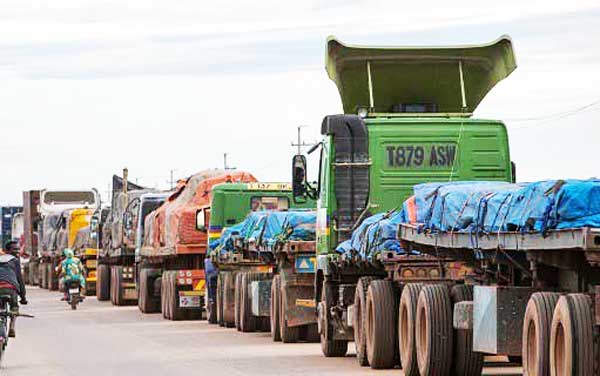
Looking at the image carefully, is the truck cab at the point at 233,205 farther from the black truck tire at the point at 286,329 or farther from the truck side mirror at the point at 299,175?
the truck side mirror at the point at 299,175

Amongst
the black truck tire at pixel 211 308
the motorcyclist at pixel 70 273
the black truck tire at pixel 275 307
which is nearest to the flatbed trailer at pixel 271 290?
the black truck tire at pixel 275 307

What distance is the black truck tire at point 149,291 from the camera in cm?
4172

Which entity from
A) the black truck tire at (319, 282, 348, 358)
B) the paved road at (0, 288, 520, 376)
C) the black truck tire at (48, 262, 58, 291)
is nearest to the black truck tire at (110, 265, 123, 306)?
the paved road at (0, 288, 520, 376)

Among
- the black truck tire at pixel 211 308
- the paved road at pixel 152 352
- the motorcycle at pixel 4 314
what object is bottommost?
the paved road at pixel 152 352

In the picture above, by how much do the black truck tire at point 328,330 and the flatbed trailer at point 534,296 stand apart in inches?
207

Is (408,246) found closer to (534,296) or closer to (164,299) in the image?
(534,296)

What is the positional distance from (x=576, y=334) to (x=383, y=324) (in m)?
6.82

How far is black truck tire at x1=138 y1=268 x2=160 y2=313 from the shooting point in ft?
137

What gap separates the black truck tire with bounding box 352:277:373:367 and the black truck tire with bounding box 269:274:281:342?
17.2ft

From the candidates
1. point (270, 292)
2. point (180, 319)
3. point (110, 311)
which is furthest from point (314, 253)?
point (110, 311)

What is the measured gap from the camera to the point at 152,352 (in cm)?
2581

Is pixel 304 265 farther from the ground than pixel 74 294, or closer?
closer

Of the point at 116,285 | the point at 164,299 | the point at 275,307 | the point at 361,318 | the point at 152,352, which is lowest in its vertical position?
the point at 152,352

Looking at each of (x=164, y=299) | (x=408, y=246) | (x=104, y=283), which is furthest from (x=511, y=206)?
(x=104, y=283)
